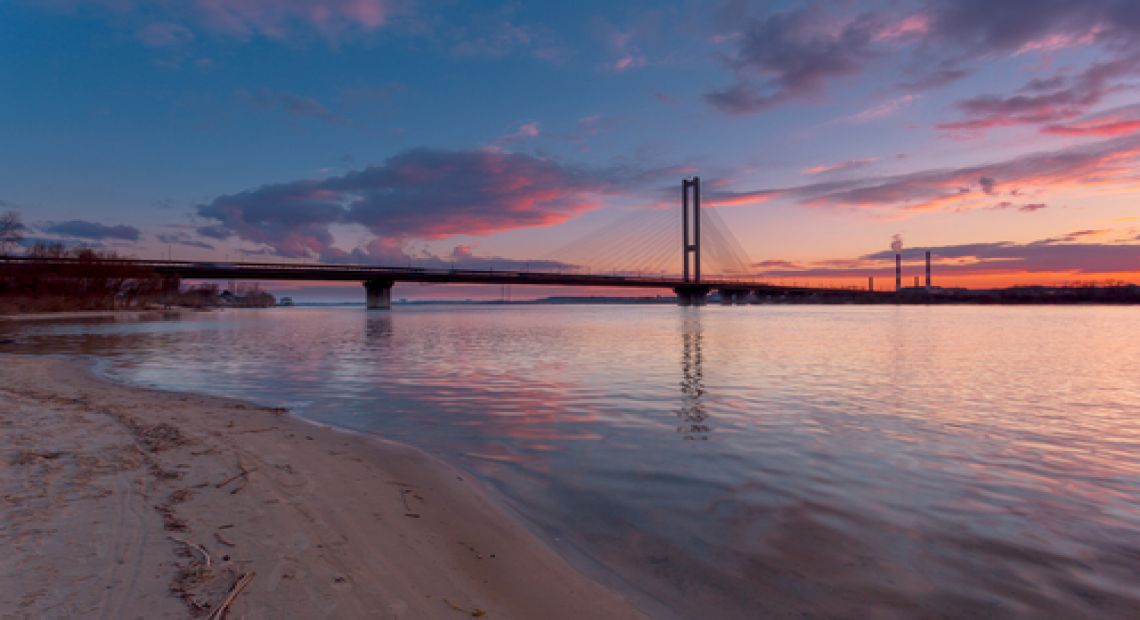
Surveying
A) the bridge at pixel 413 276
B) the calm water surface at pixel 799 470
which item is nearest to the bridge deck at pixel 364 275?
the bridge at pixel 413 276

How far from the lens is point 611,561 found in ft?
14.6

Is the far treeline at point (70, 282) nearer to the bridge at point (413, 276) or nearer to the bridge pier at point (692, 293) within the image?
the bridge at point (413, 276)

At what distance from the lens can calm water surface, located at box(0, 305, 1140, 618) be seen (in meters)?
4.14

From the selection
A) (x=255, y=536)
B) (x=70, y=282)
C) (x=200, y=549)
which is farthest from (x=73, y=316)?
(x=200, y=549)

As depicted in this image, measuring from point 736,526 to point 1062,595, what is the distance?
2.28 m

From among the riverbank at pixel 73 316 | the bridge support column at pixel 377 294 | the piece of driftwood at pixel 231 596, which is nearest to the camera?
the piece of driftwood at pixel 231 596

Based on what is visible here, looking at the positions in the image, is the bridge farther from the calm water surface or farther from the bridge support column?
the calm water surface

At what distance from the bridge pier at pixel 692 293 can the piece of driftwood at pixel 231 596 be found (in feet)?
375

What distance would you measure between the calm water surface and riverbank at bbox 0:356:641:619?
28.7 inches

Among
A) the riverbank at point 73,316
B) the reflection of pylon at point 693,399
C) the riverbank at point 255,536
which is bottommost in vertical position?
the reflection of pylon at point 693,399

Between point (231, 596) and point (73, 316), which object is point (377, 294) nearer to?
point (73, 316)

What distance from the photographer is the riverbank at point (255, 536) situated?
3244 mm

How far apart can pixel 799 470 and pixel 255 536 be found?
584 cm

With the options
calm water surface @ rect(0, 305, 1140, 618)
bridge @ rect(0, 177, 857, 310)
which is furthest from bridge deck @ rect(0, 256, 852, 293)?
calm water surface @ rect(0, 305, 1140, 618)
